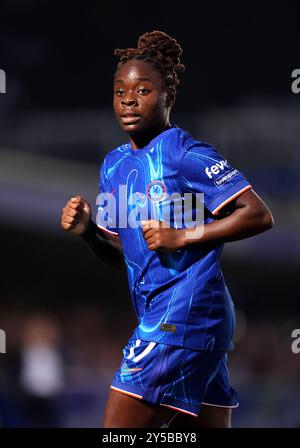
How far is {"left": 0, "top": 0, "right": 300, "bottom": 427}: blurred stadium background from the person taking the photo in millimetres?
8859

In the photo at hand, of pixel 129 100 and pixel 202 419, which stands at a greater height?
pixel 129 100

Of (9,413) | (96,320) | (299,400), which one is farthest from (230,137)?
(9,413)

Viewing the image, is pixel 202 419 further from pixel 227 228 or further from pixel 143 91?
pixel 143 91

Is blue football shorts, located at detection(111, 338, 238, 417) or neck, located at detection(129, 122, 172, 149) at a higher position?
neck, located at detection(129, 122, 172, 149)

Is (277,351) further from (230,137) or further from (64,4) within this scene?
(64,4)

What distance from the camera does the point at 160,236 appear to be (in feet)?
10.7

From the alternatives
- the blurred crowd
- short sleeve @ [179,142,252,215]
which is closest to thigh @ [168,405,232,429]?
short sleeve @ [179,142,252,215]

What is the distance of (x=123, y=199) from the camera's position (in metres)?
3.54

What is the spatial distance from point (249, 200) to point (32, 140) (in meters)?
6.11

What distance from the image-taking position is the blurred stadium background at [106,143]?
8.86 m

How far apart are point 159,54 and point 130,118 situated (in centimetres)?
27

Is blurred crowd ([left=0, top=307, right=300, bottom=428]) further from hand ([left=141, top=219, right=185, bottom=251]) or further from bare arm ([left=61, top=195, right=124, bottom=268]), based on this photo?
hand ([left=141, top=219, right=185, bottom=251])

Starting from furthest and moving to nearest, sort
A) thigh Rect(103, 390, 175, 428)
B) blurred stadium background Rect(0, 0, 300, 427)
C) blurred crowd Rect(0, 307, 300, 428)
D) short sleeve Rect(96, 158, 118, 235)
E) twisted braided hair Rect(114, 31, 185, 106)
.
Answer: blurred stadium background Rect(0, 0, 300, 427)
blurred crowd Rect(0, 307, 300, 428)
short sleeve Rect(96, 158, 118, 235)
twisted braided hair Rect(114, 31, 185, 106)
thigh Rect(103, 390, 175, 428)

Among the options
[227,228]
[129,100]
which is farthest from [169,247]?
[129,100]
